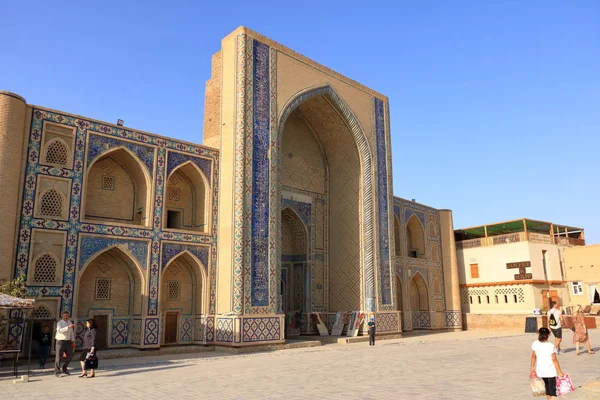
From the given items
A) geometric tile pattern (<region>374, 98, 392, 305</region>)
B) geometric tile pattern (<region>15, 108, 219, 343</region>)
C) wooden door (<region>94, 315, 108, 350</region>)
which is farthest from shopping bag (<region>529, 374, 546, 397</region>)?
geometric tile pattern (<region>374, 98, 392, 305</region>)

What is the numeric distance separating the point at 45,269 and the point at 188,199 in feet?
14.1

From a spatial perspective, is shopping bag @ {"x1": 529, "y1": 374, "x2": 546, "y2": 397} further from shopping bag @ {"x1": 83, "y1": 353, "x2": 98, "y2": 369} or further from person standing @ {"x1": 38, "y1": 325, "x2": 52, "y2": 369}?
person standing @ {"x1": 38, "y1": 325, "x2": 52, "y2": 369}

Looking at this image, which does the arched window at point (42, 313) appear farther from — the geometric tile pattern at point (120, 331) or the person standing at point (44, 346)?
the geometric tile pattern at point (120, 331)

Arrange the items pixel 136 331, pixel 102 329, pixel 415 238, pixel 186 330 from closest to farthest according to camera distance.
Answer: pixel 102 329 < pixel 136 331 < pixel 186 330 < pixel 415 238

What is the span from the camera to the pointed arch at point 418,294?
70.0 ft

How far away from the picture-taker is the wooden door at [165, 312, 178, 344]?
41.8ft

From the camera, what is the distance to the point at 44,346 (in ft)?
30.6

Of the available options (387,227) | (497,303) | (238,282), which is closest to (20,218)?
(238,282)

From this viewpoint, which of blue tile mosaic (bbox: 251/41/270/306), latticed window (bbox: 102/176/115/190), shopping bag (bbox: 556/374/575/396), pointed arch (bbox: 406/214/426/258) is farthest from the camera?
pointed arch (bbox: 406/214/426/258)

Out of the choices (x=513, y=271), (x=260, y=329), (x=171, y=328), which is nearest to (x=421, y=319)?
(x=513, y=271)

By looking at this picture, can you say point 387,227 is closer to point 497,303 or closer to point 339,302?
point 339,302

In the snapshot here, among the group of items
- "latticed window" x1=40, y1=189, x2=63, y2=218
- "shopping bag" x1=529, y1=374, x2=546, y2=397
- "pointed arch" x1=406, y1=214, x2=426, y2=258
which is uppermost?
"pointed arch" x1=406, y1=214, x2=426, y2=258

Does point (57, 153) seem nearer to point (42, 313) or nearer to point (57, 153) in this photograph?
point (57, 153)

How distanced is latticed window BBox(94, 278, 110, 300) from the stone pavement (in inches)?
73.9
